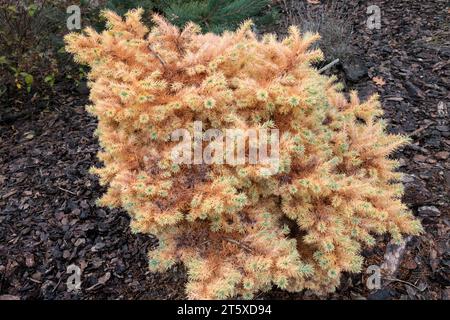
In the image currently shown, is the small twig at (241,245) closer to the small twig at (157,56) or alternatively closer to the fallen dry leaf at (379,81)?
the small twig at (157,56)

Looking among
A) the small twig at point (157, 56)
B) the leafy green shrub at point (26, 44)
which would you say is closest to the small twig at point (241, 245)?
the small twig at point (157, 56)

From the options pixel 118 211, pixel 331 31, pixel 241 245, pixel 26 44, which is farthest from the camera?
pixel 331 31

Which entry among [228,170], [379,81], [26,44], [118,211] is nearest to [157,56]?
[228,170]

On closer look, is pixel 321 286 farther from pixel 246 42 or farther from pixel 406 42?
pixel 406 42

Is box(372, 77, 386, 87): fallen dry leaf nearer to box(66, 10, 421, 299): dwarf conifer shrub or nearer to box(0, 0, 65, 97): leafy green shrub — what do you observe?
box(66, 10, 421, 299): dwarf conifer shrub

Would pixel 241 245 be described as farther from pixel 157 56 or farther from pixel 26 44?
pixel 26 44
